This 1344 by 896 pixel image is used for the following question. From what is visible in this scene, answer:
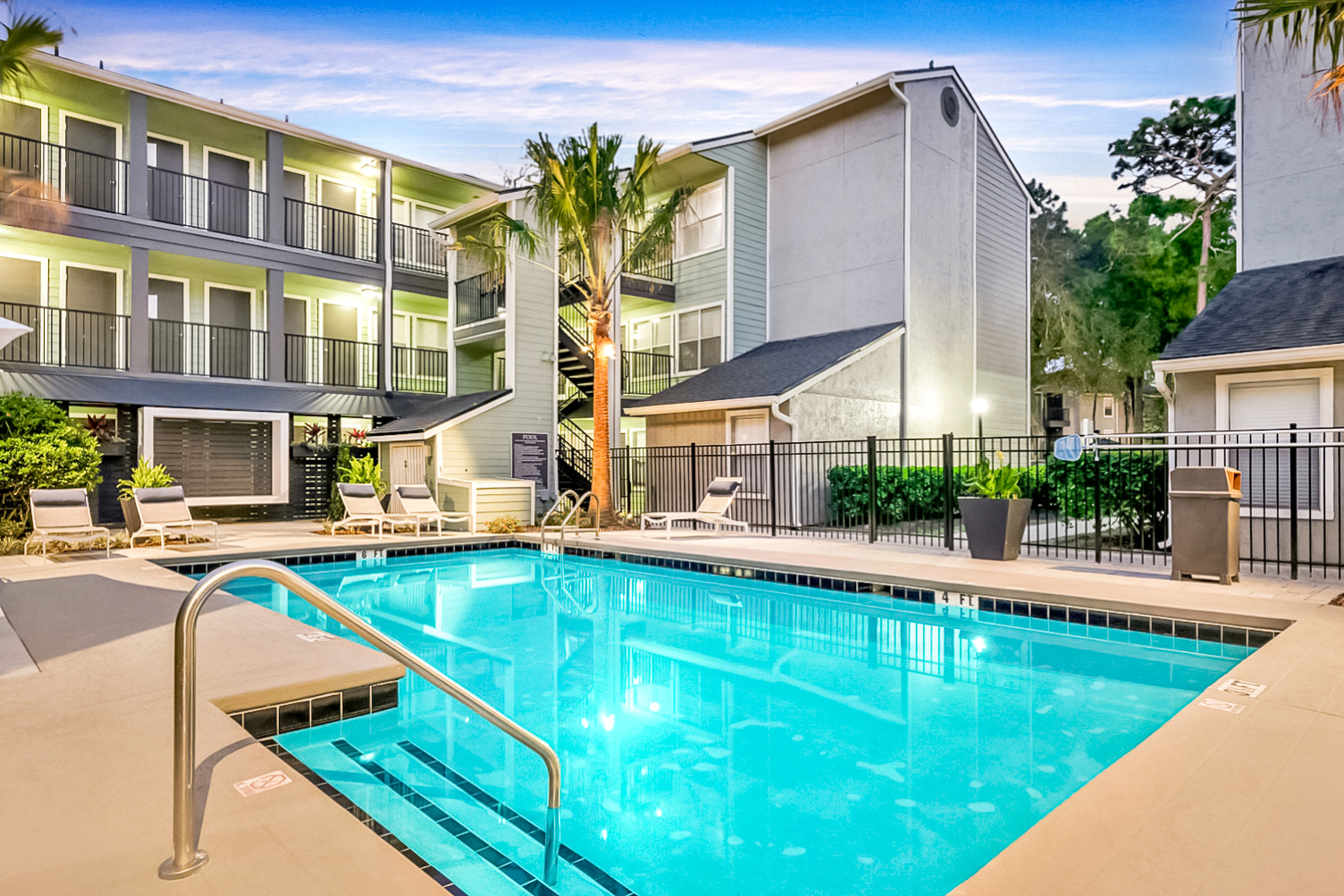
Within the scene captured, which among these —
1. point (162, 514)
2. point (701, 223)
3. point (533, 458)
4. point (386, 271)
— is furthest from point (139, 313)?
point (701, 223)

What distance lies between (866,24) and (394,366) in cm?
2138

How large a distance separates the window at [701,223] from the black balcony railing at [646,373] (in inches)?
107

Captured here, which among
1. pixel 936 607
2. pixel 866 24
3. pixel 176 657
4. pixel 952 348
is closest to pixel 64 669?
pixel 176 657

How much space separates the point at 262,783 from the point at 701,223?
57.9 feet

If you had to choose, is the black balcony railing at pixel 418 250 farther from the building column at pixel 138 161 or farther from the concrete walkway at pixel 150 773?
the concrete walkway at pixel 150 773

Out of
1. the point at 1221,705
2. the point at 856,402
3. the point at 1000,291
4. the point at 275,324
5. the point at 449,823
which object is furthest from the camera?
the point at 1000,291

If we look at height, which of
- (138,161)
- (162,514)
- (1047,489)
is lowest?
(162,514)

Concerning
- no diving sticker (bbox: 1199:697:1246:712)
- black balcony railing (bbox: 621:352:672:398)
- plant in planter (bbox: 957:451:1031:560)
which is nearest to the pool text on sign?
plant in planter (bbox: 957:451:1031:560)

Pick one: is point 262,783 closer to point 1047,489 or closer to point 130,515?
point 130,515

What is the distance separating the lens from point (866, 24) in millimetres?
27469

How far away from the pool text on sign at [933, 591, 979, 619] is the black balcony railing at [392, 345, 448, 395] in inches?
550

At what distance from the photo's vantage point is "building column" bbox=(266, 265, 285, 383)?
15.7 meters

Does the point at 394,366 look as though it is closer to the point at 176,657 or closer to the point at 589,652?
the point at 589,652

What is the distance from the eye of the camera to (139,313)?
1416 cm
